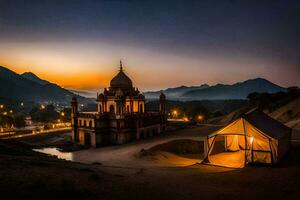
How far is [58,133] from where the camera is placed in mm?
61125

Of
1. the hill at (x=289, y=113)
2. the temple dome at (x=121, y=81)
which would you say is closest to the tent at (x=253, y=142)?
the hill at (x=289, y=113)

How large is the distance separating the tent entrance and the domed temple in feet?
66.3

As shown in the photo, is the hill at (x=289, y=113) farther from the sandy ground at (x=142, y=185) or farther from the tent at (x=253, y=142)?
the sandy ground at (x=142, y=185)

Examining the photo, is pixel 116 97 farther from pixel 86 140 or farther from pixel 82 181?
pixel 82 181

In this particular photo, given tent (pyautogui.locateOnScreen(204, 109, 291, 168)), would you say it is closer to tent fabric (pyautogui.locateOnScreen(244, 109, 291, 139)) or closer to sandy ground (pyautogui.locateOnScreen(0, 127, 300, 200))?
tent fabric (pyautogui.locateOnScreen(244, 109, 291, 139))

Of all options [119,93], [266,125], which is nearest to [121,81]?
[119,93]

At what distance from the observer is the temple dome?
5484cm

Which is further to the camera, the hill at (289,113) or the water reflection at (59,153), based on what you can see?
the hill at (289,113)

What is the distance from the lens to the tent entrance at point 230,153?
2352 cm

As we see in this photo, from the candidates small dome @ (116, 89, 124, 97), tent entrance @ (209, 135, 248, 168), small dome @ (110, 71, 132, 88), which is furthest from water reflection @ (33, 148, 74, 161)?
tent entrance @ (209, 135, 248, 168)

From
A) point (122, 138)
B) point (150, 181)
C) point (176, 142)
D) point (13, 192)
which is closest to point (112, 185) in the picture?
point (150, 181)

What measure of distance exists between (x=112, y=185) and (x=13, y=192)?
13.9 ft

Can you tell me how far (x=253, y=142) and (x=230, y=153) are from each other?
4.25 meters

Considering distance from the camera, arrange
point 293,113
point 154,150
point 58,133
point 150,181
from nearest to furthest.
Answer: point 150,181 → point 154,150 → point 293,113 → point 58,133
